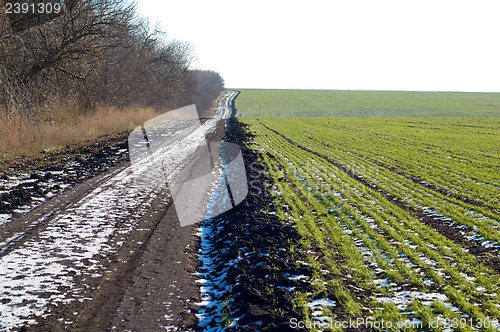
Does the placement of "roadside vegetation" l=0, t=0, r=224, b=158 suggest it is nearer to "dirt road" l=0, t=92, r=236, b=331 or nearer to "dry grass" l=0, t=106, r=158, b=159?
"dry grass" l=0, t=106, r=158, b=159

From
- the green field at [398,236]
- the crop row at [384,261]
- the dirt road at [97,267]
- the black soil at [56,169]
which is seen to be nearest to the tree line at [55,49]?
the black soil at [56,169]

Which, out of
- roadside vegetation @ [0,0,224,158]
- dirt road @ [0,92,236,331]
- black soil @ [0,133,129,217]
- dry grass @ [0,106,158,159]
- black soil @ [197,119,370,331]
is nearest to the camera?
dirt road @ [0,92,236,331]

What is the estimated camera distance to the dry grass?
12613 millimetres

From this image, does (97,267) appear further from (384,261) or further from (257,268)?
(384,261)

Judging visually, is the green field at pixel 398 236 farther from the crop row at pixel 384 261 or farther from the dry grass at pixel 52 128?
the dry grass at pixel 52 128

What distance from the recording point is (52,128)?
50.9ft

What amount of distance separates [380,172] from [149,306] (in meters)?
13.2

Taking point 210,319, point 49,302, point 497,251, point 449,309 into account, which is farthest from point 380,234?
point 49,302

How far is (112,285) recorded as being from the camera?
509cm

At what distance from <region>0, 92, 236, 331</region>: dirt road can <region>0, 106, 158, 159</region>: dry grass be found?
18.4ft

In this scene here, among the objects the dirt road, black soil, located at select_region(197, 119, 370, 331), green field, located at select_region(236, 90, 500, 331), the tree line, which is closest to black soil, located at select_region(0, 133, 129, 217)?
the dirt road

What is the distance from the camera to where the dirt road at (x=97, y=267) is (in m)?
4.36

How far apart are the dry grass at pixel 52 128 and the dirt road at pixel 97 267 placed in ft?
18.4

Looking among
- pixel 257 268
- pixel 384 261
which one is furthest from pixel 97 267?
pixel 384 261
